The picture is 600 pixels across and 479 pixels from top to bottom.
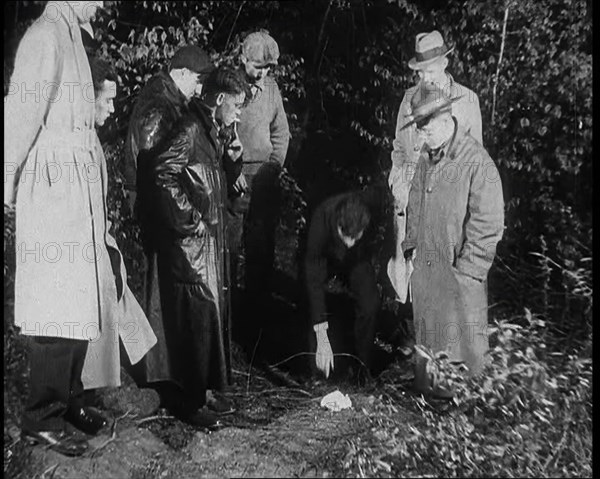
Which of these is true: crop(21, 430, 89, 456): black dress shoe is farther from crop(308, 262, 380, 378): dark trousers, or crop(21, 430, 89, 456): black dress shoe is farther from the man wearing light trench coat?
crop(308, 262, 380, 378): dark trousers

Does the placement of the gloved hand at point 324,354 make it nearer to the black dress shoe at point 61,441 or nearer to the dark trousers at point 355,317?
the dark trousers at point 355,317

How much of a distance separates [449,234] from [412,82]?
59cm

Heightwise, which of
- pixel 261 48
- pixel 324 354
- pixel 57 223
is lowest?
pixel 324 354

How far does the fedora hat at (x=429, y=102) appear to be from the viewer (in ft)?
9.17

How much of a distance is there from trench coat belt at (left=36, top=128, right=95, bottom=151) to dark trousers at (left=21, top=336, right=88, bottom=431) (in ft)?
2.50

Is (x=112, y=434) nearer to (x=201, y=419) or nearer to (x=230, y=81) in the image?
(x=201, y=419)

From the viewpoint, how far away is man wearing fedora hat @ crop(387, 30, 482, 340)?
2783mm

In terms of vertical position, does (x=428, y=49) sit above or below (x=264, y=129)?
above

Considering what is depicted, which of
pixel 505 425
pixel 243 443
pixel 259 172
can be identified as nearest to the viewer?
pixel 505 425

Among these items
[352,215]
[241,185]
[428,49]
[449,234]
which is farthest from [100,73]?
[449,234]

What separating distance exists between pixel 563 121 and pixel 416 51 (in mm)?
600

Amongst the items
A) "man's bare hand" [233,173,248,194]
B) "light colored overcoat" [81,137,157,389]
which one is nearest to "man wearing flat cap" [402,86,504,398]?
"man's bare hand" [233,173,248,194]

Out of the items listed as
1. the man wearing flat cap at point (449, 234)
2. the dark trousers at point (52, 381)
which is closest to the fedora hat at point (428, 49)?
the man wearing flat cap at point (449, 234)

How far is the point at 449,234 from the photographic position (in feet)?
9.12
